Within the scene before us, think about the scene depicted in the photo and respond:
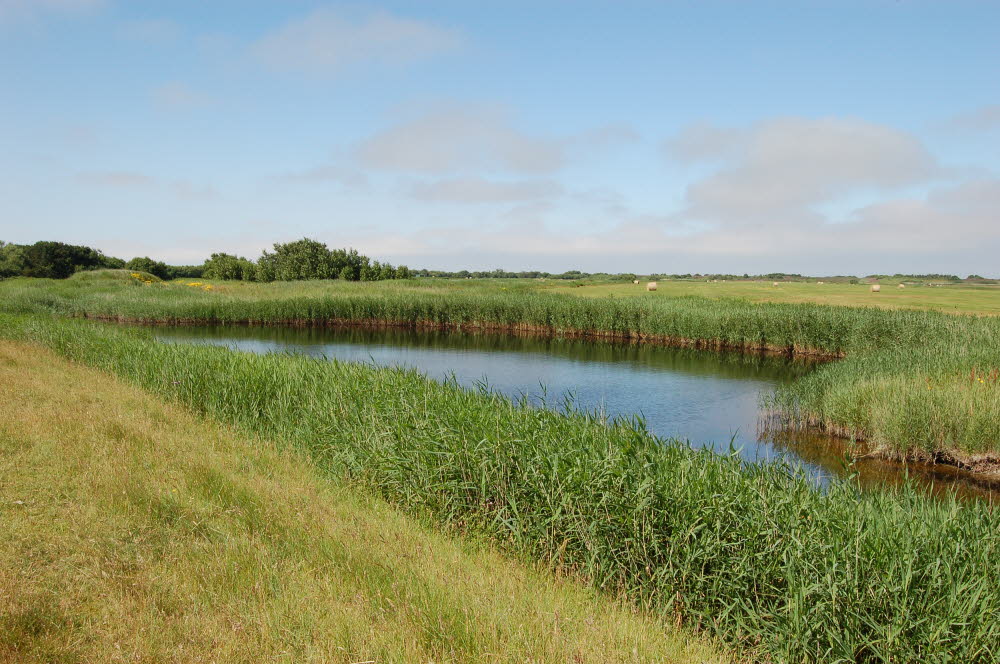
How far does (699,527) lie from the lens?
4.51 metres

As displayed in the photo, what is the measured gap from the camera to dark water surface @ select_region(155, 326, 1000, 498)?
34.1 ft

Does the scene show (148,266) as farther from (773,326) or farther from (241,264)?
(773,326)

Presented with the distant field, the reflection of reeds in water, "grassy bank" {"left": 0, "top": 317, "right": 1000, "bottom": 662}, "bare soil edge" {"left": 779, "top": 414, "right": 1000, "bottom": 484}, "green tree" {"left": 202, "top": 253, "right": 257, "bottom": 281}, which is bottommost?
the reflection of reeds in water

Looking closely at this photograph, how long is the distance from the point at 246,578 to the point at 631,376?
15379mm

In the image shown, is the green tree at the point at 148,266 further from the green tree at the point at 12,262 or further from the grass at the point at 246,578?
the grass at the point at 246,578

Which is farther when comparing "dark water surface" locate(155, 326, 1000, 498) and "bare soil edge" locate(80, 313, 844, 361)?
"bare soil edge" locate(80, 313, 844, 361)

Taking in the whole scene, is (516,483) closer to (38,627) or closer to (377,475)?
(377,475)

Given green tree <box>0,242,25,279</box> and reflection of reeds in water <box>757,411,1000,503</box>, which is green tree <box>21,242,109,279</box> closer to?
green tree <box>0,242,25,279</box>

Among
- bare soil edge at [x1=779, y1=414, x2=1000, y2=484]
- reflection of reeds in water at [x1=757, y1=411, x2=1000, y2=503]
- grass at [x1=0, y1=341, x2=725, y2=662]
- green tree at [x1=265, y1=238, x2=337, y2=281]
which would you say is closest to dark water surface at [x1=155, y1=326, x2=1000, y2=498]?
reflection of reeds in water at [x1=757, y1=411, x2=1000, y2=503]

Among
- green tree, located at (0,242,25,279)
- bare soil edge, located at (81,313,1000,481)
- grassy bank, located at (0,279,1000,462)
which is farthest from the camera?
green tree, located at (0,242,25,279)

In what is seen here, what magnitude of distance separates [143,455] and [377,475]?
2333mm

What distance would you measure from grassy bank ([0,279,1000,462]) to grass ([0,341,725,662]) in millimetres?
8453

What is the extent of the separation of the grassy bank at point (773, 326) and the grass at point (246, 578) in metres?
8.45

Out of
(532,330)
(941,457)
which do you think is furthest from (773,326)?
(941,457)
